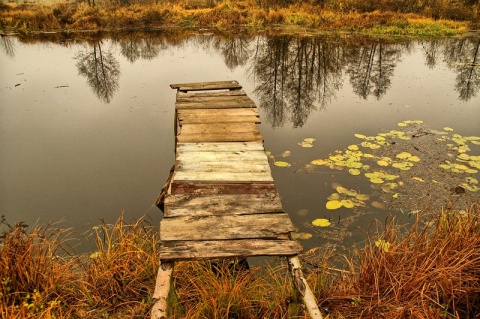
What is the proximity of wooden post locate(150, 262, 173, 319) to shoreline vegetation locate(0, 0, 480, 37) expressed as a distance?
15.8 meters

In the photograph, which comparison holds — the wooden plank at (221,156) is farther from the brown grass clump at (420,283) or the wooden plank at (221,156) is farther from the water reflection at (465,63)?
the water reflection at (465,63)

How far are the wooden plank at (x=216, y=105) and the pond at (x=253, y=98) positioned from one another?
3.08 feet

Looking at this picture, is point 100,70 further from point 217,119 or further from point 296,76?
point 217,119

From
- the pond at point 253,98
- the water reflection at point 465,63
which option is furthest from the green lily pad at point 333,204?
the water reflection at point 465,63

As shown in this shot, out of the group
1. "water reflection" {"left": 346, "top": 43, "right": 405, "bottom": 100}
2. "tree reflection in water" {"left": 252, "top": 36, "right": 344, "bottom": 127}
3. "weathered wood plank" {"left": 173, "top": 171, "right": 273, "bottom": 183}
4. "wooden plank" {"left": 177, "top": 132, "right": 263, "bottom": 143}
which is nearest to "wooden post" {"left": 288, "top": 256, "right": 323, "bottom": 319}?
"weathered wood plank" {"left": 173, "top": 171, "right": 273, "bottom": 183}

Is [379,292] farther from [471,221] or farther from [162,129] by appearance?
[162,129]

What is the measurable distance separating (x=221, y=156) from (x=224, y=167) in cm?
26

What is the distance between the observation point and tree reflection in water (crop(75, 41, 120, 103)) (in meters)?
8.71

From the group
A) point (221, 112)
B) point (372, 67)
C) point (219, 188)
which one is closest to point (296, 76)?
point (372, 67)

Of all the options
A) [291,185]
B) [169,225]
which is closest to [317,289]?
[169,225]

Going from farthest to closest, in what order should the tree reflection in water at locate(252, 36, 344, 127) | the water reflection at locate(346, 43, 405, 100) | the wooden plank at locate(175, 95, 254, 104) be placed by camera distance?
the water reflection at locate(346, 43, 405, 100)
the tree reflection in water at locate(252, 36, 344, 127)
the wooden plank at locate(175, 95, 254, 104)

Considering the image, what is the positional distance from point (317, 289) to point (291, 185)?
6.68 ft

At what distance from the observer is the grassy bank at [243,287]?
8.26ft

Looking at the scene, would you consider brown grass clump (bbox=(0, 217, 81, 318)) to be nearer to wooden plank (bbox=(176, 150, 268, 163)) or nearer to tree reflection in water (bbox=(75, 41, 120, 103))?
wooden plank (bbox=(176, 150, 268, 163))
